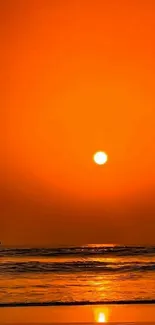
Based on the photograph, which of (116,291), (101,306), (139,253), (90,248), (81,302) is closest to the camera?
(101,306)

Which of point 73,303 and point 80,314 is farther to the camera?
point 73,303

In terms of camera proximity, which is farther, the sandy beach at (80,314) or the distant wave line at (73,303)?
the distant wave line at (73,303)

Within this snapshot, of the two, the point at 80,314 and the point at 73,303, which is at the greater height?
the point at 73,303

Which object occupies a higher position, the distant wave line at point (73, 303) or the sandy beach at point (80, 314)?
the distant wave line at point (73, 303)

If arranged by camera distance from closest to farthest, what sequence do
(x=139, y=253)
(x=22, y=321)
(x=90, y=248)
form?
(x=22, y=321)
(x=139, y=253)
(x=90, y=248)

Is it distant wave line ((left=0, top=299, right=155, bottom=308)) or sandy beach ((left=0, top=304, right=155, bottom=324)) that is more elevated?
distant wave line ((left=0, top=299, right=155, bottom=308))

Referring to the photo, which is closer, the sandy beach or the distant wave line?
the sandy beach

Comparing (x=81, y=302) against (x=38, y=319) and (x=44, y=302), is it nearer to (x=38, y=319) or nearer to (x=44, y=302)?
(x=44, y=302)

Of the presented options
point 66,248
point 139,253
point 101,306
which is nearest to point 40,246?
point 66,248
